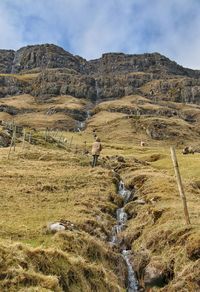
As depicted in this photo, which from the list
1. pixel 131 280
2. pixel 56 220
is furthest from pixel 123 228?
pixel 131 280

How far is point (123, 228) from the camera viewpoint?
33.1m

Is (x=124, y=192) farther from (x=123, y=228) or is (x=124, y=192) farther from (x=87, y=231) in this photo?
(x=87, y=231)

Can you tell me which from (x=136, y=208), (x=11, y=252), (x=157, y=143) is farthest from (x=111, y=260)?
(x=157, y=143)

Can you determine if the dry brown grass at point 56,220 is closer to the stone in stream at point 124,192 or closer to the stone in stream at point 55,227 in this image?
the stone in stream at point 55,227

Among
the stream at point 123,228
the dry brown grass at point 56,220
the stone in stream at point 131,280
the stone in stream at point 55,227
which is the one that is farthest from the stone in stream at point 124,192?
the stone in stream at point 55,227

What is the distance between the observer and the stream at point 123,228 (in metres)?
25.1

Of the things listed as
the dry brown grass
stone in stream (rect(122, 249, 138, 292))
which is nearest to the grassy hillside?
the dry brown grass

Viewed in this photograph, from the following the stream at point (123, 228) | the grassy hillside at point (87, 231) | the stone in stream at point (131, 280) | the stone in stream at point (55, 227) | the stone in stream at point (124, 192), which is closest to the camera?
the grassy hillside at point (87, 231)

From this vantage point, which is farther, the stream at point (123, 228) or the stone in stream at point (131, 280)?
the stream at point (123, 228)

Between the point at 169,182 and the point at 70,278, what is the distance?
25003 mm

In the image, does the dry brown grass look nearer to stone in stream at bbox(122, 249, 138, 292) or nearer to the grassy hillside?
the grassy hillside

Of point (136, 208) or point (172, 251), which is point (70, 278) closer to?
point (172, 251)

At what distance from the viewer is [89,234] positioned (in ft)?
90.5

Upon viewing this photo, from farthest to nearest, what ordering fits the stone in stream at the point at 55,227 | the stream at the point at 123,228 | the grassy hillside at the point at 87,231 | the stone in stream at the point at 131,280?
the stone in stream at the point at 55,227 < the stream at the point at 123,228 < the stone in stream at the point at 131,280 < the grassy hillside at the point at 87,231
